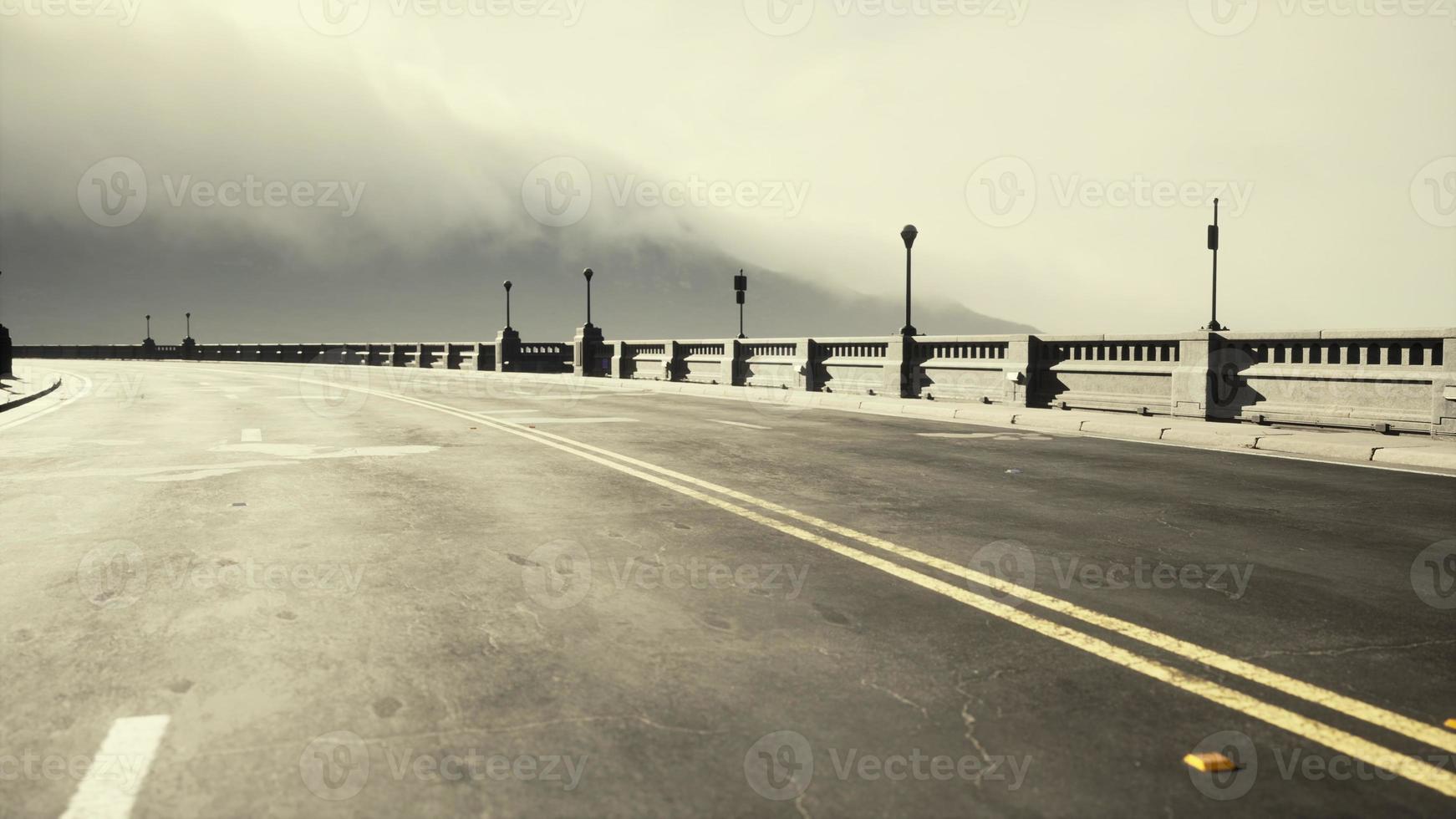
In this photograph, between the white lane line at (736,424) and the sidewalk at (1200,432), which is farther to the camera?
the white lane line at (736,424)

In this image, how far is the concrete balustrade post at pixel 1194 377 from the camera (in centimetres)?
1634

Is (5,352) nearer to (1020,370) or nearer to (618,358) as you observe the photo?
(618,358)

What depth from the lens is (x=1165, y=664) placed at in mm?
3959

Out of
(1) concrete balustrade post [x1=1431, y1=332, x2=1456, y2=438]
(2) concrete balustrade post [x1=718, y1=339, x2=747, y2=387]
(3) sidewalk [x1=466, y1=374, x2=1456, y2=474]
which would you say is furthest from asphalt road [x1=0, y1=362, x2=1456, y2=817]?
(2) concrete balustrade post [x1=718, y1=339, x2=747, y2=387]

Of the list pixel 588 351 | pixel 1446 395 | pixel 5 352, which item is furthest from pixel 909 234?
pixel 5 352

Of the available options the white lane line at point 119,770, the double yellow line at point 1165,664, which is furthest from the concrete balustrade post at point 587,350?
the white lane line at point 119,770

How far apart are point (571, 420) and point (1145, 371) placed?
35.3 ft

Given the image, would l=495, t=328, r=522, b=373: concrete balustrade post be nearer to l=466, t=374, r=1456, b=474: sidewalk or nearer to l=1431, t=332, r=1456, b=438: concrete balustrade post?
l=466, t=374, r=1456, b=474: sidewalk

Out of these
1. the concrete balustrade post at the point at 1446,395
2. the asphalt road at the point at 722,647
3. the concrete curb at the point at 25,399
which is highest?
the concrete balustrade post at the point at 1446,395

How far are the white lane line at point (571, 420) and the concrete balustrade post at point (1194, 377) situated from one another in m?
9.77

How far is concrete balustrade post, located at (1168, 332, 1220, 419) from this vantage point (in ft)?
53.6

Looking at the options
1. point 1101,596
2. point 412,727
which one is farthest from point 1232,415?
point 412,727

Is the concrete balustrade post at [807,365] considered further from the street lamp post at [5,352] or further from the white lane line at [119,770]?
the street lamp post at [5,352]

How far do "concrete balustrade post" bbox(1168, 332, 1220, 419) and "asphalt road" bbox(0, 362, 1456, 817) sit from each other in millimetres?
7136
